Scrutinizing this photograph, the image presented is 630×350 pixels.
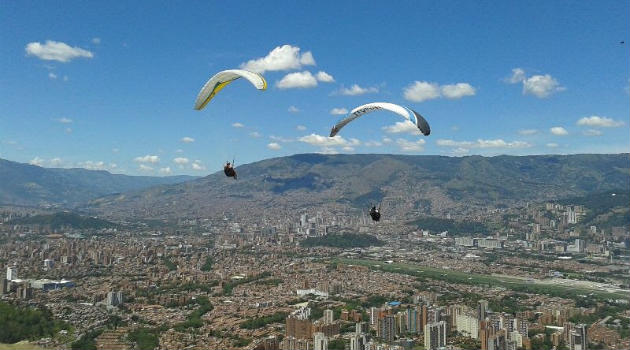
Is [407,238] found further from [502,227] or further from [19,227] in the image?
[19,227]

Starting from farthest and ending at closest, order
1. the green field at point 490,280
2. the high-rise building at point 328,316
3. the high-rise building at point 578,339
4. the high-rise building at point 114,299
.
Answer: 1. the green field at point 490,280
2. the high-rise building at point 114,299
3. the high-rise building at point 328,316
4. the high-rise building at point 578,339

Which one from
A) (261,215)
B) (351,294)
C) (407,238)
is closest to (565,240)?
(407,238)

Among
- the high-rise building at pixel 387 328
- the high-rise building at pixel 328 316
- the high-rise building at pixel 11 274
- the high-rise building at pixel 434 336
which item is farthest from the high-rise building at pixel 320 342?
the high-rise building at pixel 11 274

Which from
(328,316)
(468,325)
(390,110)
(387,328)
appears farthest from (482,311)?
(390,110)

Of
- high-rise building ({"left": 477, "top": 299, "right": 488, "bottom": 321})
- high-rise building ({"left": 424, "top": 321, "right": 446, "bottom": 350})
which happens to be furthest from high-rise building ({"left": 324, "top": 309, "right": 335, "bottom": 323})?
high-rise building ({"left": 477, "top": 299, "right": 488, "bottom": 321})

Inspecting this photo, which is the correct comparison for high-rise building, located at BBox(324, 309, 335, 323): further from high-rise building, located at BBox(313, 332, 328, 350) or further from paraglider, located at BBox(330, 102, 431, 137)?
paraglider, located at BBox(330, 102, 431, 137)

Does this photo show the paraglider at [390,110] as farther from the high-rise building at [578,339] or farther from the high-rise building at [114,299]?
the high-rise building at [114,299]
